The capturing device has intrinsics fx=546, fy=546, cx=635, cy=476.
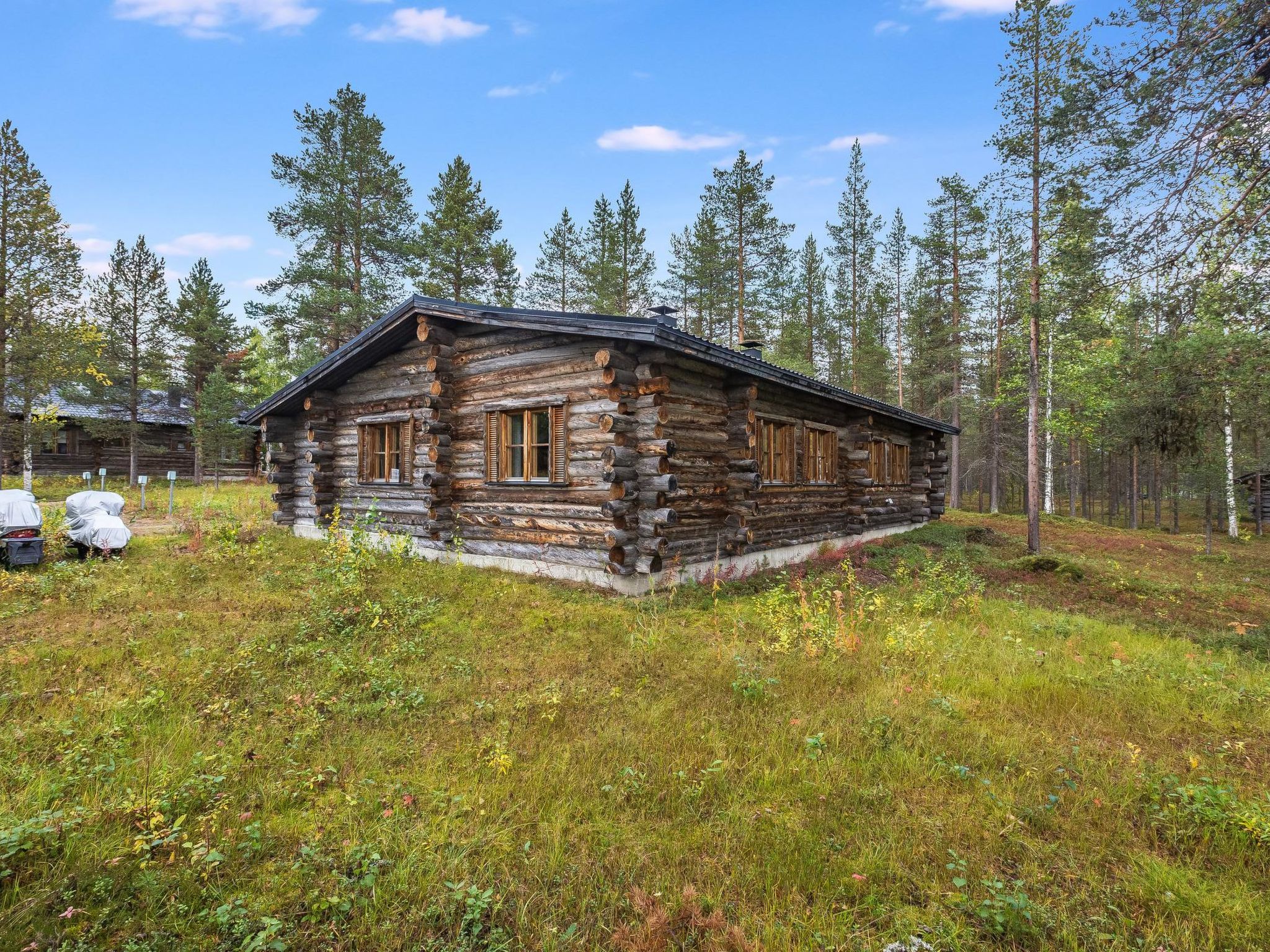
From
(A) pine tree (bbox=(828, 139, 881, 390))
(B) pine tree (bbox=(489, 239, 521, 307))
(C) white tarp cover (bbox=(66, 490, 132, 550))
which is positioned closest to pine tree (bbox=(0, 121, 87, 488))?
(C) white tarp cover (bbox=(66, 490, 132, 550))

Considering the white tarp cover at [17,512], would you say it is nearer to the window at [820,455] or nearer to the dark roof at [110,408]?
the window at [820,455]

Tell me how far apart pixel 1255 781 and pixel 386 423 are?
14624 millimetres

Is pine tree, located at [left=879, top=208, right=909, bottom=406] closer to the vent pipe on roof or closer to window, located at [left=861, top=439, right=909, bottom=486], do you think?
window, located at [left=861, top=439, right=909, bottom=486]

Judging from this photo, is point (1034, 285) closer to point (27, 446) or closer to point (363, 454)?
point (363, 454)

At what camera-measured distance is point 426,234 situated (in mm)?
25953

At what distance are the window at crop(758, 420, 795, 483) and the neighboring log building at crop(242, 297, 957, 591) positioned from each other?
0.17 feet

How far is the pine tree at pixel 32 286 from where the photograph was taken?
2005 cm

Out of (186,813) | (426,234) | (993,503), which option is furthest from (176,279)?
(993,503)

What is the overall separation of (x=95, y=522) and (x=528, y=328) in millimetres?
10103

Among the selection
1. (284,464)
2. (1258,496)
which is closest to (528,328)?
(284,464)

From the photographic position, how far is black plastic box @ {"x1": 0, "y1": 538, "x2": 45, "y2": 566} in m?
9.92

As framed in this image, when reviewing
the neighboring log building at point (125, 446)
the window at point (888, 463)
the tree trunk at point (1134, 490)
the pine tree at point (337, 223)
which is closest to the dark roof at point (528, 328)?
the window at point (888, 463)

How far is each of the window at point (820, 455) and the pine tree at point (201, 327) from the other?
3146cm

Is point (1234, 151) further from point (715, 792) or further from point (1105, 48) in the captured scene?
point (715, 792)
